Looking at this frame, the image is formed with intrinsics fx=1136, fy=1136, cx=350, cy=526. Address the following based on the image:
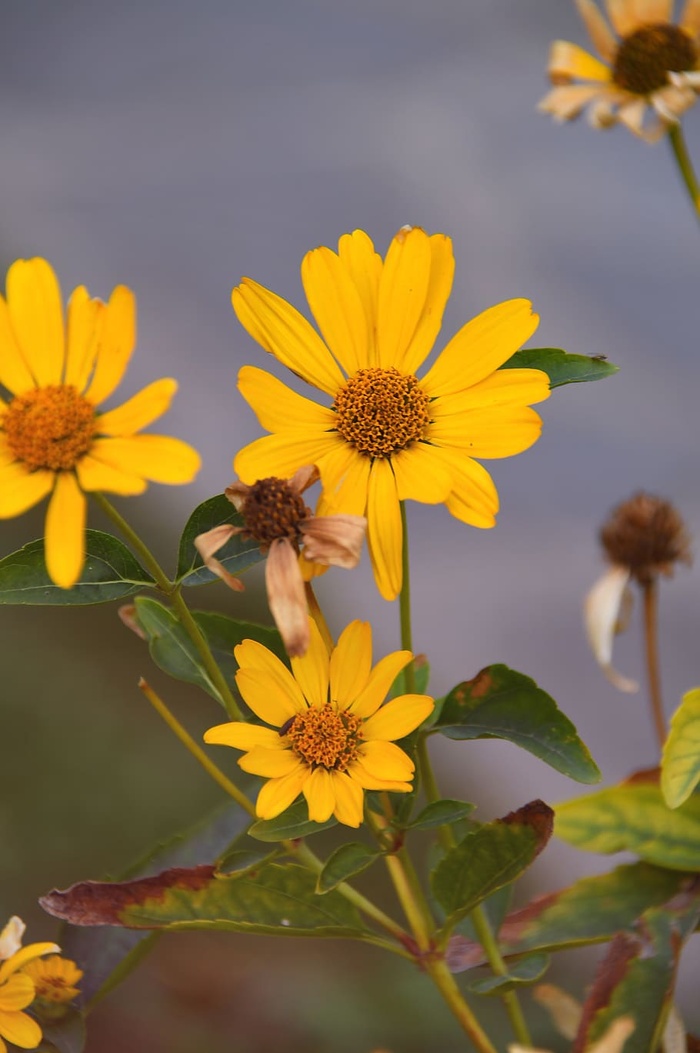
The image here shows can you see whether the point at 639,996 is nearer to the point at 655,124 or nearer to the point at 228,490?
the point at 228,490

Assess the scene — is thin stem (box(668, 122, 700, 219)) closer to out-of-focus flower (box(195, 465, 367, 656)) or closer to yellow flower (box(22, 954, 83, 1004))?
out-of-focus flower (box(195, 465, 367, 656))

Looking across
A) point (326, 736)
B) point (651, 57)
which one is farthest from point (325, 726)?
point (651, 57)

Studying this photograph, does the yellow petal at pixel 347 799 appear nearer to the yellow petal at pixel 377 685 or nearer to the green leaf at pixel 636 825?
the yellow petal at pixel 377 685

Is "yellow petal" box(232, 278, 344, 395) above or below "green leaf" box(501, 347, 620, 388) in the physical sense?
above

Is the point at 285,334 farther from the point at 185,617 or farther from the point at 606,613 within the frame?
the point at 606,613

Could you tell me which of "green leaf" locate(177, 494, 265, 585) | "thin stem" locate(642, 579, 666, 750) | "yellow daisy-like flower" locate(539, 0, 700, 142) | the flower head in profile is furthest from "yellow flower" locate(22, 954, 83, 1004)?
"yellow daisy-like flower" locate(539, 0, 700, 142)

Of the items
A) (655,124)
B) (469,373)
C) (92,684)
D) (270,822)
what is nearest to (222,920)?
(270,822)
